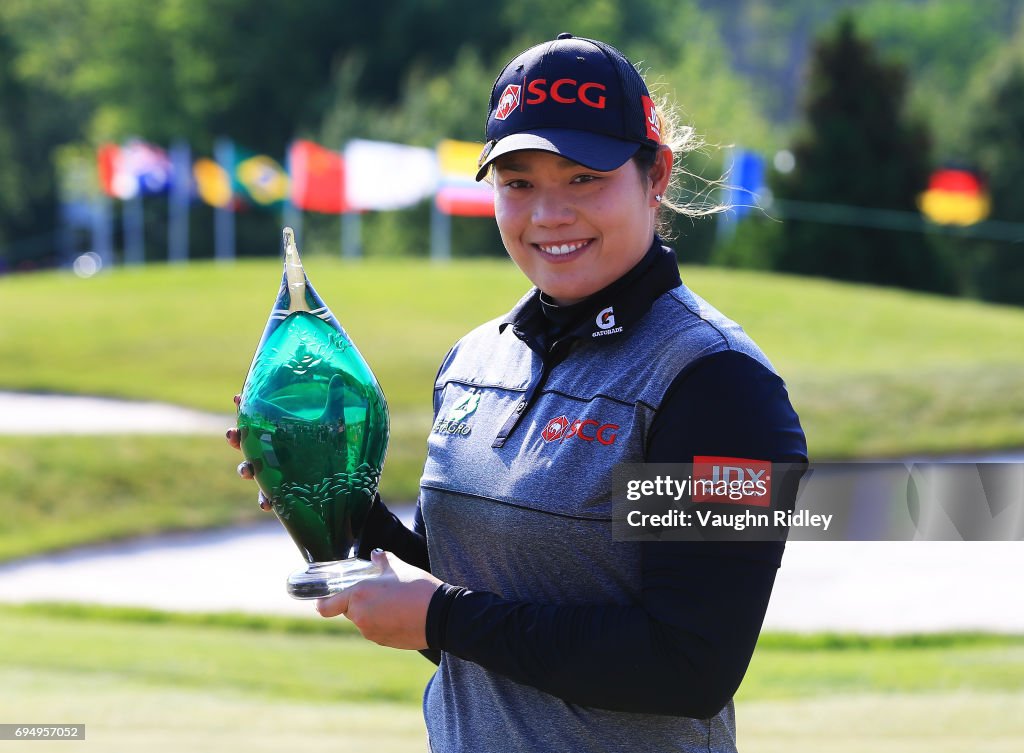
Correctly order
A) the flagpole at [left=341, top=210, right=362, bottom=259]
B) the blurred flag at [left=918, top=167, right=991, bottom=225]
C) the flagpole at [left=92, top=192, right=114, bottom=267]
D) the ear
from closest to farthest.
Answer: the ear < the blurred flag at [left=918, top=167, right=991, bottom=225] < the flagpole at [left=341, top=210, right=362, bottom=259] < the flagpole at [left=92, top=192, right=114, bottom=267]

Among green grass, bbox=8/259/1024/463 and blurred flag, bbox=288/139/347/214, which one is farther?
blurred flag, bbox=288/139/347/214

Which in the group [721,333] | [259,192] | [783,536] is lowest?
[259,192]

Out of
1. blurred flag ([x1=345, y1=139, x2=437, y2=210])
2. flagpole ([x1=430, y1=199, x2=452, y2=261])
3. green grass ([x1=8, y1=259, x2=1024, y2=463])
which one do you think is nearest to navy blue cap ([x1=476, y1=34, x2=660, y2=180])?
green grass ([x1=8, y1=259, x2=1024, y2=463])

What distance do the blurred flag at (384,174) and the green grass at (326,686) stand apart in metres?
18.8

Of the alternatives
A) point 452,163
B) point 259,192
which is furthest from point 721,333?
point 259,192

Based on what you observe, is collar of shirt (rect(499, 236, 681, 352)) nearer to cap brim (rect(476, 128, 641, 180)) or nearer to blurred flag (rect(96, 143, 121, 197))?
cap brim (rect(476, 128, 641, 180))

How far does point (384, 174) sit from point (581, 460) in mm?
25332

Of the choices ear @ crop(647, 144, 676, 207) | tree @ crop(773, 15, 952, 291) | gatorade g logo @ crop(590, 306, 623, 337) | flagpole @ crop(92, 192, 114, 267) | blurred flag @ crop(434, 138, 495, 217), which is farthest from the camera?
flagpole @ crop(92, 192, 114, 267)

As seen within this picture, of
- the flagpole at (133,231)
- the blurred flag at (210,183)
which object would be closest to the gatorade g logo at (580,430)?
the blurred flag at (210,183)

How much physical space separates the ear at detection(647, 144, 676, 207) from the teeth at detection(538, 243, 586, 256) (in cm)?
14

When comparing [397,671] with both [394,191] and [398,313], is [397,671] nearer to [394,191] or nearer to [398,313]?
[398,313]

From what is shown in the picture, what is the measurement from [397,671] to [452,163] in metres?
19.6

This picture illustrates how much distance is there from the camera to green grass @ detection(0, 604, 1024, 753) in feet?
16.2

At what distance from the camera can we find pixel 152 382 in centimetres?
1584
